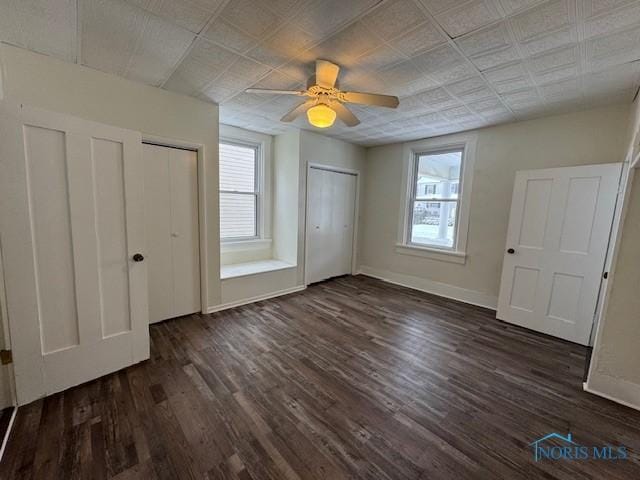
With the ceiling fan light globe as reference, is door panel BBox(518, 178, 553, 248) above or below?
below

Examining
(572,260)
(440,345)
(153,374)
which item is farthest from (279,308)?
(572,260)

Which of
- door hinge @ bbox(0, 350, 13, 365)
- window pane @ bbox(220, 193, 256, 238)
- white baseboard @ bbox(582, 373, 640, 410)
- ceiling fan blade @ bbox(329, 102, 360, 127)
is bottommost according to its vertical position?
white baseboard @ bbox(582, 373, 640, 410)

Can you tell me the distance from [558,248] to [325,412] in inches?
118

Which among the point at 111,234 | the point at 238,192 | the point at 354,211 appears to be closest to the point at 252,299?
the point at 238,192

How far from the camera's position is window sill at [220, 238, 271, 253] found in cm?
398

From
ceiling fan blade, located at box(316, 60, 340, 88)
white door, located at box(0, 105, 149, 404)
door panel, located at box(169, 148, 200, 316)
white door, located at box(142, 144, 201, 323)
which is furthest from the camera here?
door panel, located at box(169, 148, 200, 316)

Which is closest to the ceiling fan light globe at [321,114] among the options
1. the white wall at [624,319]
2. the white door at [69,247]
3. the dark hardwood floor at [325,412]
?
the white door at [69,247]

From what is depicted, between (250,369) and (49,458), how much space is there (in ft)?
3.82

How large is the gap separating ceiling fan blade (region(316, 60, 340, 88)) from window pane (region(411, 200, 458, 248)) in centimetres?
284

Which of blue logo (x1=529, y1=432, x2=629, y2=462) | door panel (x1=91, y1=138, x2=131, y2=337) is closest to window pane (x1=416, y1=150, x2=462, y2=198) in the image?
blue logo (x1=529, y1=432, x2=629, y2=462)

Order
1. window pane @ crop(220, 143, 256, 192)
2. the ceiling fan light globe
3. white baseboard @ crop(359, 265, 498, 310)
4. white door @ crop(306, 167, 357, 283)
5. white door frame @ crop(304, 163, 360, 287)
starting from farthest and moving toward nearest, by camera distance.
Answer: white door @ crop(306, 167, 357, 283)
white door frame @ crop(304, 163, 360, 287)
window pane @ crop(220, 143, 256, 192)
white baseboard @ crop(359, 265, 498, 310)
the ceiling fan light globe

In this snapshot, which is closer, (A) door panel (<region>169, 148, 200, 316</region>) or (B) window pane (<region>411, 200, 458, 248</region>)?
(A) door panel (<region>169, 148, 200, 316</region>)

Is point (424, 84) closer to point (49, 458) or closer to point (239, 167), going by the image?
point (239, 167)

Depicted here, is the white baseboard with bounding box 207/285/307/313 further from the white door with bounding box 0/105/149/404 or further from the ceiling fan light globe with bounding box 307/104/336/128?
the ceiling fan light globe with bounding box 307/104/336/128
